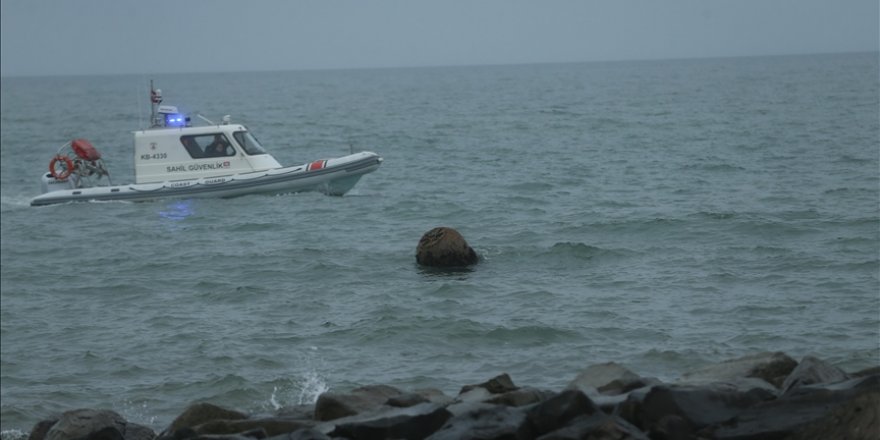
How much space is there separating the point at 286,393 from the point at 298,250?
8016mm

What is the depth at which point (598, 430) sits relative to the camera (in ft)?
24.3

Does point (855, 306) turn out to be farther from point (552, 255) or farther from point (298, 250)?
point (298, 250)

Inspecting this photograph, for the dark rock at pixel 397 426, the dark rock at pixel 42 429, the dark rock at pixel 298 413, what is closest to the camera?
the dark rock at pixel 397 426

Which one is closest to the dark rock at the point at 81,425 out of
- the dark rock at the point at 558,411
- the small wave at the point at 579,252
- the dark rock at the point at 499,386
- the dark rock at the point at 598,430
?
the dark rock at the point at 499,386

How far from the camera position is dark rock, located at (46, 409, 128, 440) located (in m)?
8.72

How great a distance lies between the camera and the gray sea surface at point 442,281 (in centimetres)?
1230

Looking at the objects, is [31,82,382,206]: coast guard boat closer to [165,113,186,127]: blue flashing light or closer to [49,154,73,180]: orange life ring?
[165,113,186,127]: blue flashing light

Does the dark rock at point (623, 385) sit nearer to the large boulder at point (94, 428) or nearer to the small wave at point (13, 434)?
the large boulder at point (94, 428)

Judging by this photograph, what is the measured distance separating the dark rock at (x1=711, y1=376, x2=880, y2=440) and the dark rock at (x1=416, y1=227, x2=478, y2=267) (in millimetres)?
9118

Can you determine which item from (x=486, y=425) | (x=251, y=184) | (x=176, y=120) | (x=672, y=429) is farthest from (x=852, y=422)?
(x=176, y=120)

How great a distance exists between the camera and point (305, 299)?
15.8 metres

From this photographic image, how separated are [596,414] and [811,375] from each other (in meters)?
1.78

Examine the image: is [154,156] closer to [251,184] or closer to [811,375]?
[251,184]

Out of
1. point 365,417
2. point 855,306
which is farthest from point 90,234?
point 365,417
